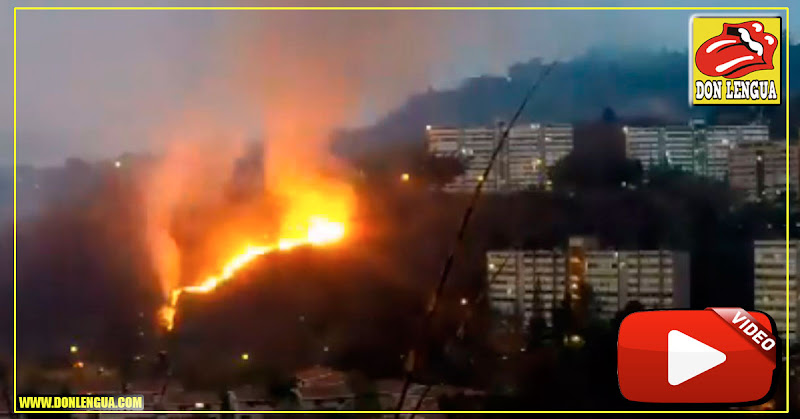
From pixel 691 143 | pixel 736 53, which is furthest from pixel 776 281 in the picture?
pixel 736 53

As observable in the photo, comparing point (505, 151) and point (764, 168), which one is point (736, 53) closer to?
point (764, 168)

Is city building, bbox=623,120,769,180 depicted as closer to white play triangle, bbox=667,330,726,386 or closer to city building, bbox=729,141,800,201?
city building, bbox=729,141,800,201

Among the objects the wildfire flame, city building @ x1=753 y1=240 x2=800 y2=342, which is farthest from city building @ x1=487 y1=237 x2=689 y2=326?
Answer: the wildfire flame

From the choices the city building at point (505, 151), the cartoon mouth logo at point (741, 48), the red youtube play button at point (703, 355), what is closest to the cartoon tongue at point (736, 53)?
the cartoon mouth logo at point (741, 48)

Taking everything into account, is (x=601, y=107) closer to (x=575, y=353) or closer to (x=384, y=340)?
(x=575, y=353)

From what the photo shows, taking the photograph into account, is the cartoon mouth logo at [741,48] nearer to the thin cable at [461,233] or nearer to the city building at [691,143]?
the city building at [691,143]
